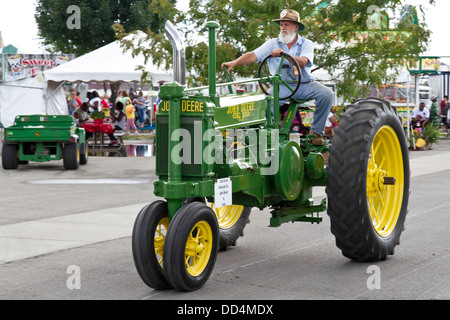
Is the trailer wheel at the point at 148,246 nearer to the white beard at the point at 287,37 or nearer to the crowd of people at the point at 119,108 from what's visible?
the white beard at the point at 287,37

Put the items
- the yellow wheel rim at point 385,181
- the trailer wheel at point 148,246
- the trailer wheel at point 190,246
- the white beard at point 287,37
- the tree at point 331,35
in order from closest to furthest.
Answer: the trailer wheel at point 190,246
the trailer wheel at point 148,246
the yellow wheel rim at point 385,181
the white beard at point 287,37
the tree at point 331,35

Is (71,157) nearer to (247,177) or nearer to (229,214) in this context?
(229,214)

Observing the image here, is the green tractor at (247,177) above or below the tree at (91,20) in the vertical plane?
below

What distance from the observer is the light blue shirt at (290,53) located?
6.93 metres

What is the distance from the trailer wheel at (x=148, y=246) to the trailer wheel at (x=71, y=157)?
1116cm

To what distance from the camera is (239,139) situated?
606 centimetres

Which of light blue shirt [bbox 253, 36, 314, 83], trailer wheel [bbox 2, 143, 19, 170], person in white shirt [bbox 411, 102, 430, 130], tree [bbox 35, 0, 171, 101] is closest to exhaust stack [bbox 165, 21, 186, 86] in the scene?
light blue shirt [bbox 253, 36, 314, 83]

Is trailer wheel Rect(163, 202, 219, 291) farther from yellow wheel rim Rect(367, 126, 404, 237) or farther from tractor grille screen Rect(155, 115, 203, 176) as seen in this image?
yellow wheel rim Rect(367, 126, 404, 237)

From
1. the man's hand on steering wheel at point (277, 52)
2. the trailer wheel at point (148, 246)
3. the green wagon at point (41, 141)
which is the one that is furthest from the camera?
the green wagon at point (41, 141)

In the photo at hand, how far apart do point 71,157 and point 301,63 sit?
10.2 meters

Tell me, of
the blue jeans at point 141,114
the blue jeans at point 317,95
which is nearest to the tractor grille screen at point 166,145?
the blue jeans at point 317,95

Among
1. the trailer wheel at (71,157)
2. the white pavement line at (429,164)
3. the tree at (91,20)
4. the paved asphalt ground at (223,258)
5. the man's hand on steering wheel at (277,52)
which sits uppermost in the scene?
the tree at (91,20)

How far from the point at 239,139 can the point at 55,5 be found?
38453 mm

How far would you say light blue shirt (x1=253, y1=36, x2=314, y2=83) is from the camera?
273 inches
